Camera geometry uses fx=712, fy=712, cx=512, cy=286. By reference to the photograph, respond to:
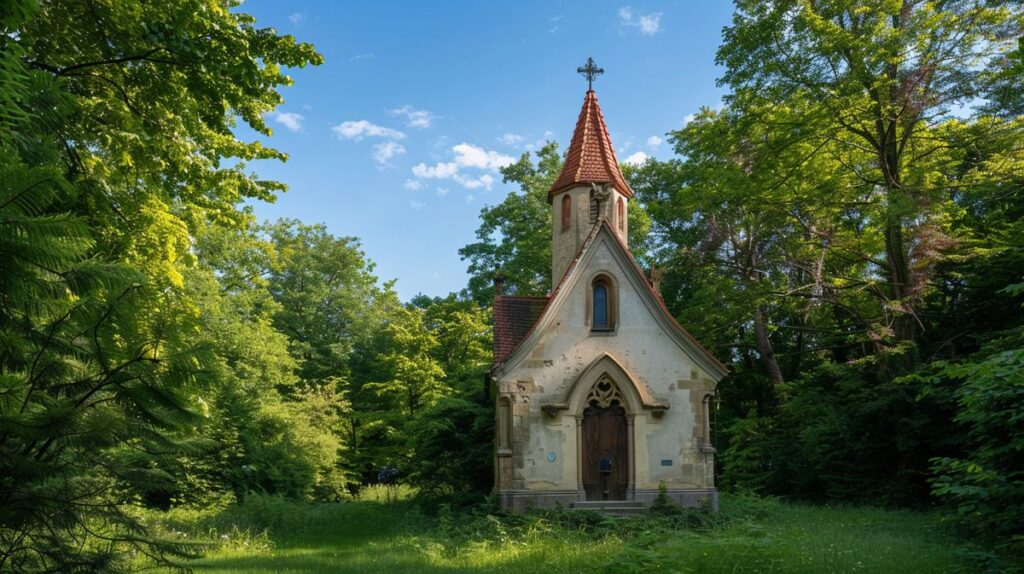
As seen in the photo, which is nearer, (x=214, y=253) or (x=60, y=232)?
(x=60, y=232)

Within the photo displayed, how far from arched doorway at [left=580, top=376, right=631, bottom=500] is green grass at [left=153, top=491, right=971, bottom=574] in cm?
133

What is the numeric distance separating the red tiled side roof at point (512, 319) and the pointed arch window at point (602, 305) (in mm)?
1238

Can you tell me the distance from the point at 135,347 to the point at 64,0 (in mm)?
6412

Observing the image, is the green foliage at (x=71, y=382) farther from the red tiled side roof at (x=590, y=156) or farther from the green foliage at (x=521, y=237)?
the green foliage at (x=521, y=237)

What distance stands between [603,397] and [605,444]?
3.33 feet

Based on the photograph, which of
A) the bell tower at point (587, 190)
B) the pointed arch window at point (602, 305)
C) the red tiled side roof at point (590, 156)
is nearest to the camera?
the pointed arch window at point (602, 305)

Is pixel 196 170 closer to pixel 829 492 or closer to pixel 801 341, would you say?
pixel 829 492

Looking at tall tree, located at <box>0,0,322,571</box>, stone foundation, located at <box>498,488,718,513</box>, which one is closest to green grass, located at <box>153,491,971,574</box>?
stone foundation, located at <box>498,488,718,513</box>

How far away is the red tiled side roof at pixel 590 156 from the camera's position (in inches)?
709

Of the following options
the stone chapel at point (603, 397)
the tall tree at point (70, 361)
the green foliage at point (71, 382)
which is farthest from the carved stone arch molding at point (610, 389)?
the green foliage at point (71, 382)

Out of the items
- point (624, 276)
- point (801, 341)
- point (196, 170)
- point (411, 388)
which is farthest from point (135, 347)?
point (801, 341)

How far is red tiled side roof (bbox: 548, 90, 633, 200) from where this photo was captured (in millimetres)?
18000

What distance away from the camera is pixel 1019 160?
55.7ft

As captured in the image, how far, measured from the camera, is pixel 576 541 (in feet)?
39.7
